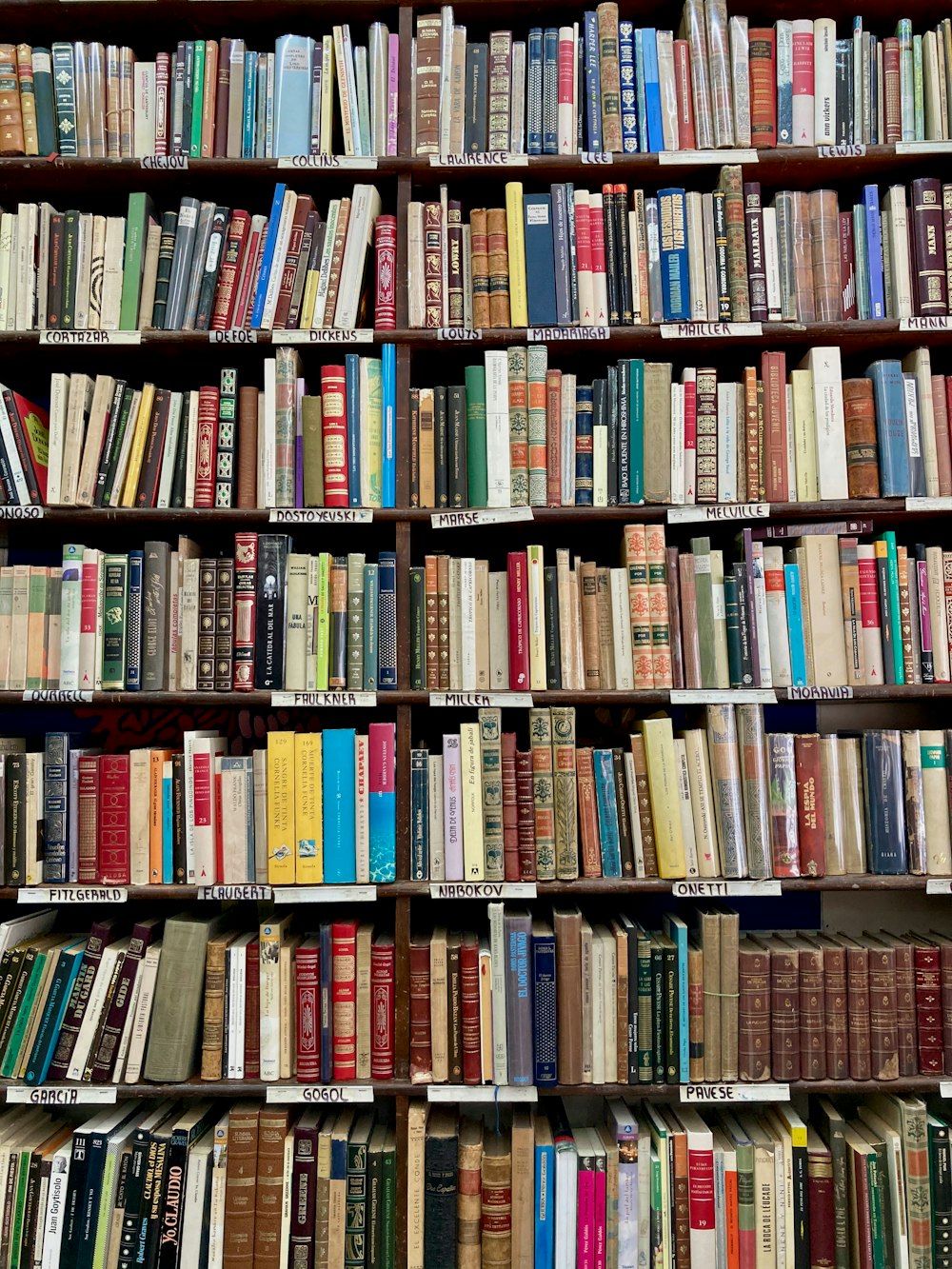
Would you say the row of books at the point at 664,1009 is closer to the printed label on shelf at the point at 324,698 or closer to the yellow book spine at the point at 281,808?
the yellow book spine at the point at 281,808

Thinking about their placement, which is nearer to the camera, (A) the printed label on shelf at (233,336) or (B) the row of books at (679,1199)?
(B) the row of books at (679,1199)

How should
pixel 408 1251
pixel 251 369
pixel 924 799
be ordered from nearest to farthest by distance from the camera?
pixel 408 1251 < pixel 924 799 < pixel 251 369

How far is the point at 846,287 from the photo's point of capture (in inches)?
78.4

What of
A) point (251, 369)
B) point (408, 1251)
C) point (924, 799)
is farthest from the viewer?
point (251, 369)

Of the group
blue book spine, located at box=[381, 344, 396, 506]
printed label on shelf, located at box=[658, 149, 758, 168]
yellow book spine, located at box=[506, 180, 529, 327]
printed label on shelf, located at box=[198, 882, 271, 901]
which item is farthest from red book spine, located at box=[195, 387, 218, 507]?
printed label on shelf, located at box=[658, 149, 758, 168]

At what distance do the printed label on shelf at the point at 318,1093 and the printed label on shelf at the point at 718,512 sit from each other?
1.47 m

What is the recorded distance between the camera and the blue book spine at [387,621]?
190 centimetres

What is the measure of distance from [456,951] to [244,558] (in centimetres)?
102

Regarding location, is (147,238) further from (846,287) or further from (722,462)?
(846,287)

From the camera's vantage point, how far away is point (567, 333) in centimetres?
195

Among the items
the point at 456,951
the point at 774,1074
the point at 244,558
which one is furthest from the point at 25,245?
the point at 774,1074

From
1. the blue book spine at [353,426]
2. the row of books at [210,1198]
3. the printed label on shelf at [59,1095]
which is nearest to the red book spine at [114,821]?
the printed label on shelf at [59,1095]

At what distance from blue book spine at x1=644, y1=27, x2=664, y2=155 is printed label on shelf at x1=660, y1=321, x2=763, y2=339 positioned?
0.44 m

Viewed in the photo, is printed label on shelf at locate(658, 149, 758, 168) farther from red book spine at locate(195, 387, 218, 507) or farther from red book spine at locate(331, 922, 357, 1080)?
red book spine at locate(331, 922, 357, 1080)
